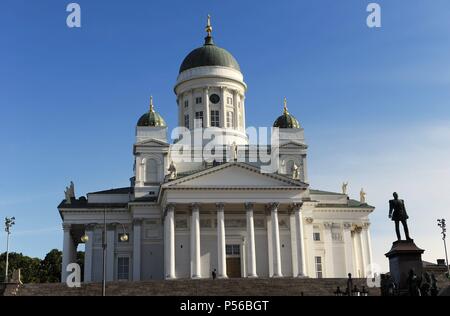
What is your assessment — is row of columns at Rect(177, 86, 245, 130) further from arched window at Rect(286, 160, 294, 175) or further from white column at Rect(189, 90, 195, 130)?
arched window at Rect(286, 160, 294, 175)

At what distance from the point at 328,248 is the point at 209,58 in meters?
23.5

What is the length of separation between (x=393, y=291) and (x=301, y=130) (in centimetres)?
3837

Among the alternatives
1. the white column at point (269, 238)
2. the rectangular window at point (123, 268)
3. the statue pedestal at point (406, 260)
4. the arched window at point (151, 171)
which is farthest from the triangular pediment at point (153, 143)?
the statue pedestal at point (406, 260)

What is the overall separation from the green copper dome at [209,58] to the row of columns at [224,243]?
2029cm

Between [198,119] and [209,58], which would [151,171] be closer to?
[198,119]

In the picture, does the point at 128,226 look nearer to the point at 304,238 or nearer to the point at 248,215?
the point at 248,215

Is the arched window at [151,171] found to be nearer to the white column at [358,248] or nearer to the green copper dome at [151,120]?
the green copper dome at [151,120]

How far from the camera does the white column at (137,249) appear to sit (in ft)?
186

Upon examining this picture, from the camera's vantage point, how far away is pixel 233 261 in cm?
5562
